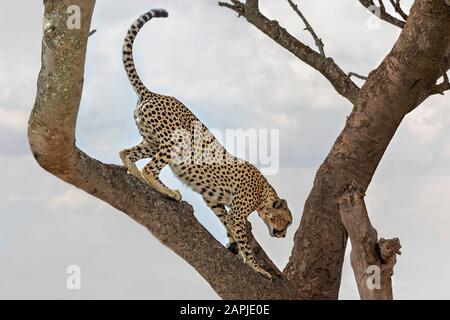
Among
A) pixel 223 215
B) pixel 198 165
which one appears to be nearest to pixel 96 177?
pixel 198 165

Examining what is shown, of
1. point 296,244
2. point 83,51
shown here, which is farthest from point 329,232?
point 83,51

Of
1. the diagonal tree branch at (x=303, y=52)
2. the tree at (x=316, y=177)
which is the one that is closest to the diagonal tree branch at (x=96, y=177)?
the tree at (x=316, y=177)

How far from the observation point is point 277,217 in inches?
321

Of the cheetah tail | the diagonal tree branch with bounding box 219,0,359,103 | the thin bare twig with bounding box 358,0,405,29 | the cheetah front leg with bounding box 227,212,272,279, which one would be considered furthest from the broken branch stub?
the thin bare twig with bounding box 358,0,405,29

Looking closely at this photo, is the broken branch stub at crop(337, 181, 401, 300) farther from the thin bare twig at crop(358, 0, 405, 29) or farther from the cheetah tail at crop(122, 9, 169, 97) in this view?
the thin bare twig at crop(358, 0, 405, 29)

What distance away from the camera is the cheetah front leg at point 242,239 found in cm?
757

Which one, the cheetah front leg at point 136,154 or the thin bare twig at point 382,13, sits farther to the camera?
the thin bare twig at point 382,13

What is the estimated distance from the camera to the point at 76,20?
5.26m

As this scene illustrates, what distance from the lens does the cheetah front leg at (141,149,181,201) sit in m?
7.11

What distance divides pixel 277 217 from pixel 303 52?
2.19m

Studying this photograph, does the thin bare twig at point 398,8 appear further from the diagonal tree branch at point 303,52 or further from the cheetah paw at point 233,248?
the cheetah paw at point 233,248

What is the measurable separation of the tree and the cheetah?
303mm
